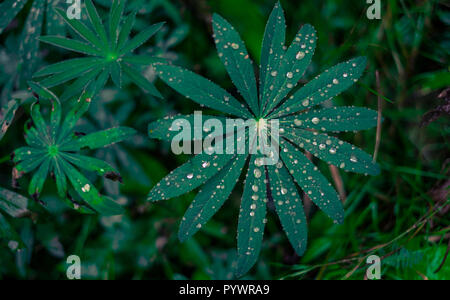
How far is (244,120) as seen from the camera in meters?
1.43

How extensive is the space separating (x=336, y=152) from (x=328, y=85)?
0.26 m

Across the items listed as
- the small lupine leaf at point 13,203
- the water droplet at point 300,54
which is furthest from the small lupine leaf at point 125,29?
the small lupine leaf at point 13,203

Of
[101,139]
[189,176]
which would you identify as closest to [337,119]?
[189,176]

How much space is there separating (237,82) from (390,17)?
1.25 metres

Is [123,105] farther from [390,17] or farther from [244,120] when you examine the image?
[390,17]

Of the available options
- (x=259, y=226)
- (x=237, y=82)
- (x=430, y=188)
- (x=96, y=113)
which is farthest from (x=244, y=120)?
(x=430, y=188)

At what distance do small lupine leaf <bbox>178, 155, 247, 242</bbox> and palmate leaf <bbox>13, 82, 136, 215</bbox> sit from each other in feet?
1.13

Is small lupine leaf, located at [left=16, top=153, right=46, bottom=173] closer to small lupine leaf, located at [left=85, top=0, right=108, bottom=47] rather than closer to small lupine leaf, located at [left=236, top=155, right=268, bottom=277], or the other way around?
small lupine leaf, located at [left=85, top=0, right=108, bottom=47]

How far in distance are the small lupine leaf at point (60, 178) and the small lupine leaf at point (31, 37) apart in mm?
527

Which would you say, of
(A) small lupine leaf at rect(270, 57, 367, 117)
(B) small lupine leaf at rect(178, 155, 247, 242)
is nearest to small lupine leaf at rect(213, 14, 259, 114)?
(A) small lupine leaf at rect(270, 57, 367, 117)

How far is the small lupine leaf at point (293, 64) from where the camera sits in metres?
1.36

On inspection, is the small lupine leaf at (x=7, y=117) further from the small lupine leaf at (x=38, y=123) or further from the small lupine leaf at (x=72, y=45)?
the small lupine leaf at (x=72, y=45)

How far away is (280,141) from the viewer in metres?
1.40

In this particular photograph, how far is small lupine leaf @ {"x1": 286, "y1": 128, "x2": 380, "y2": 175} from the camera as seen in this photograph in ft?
4.34
